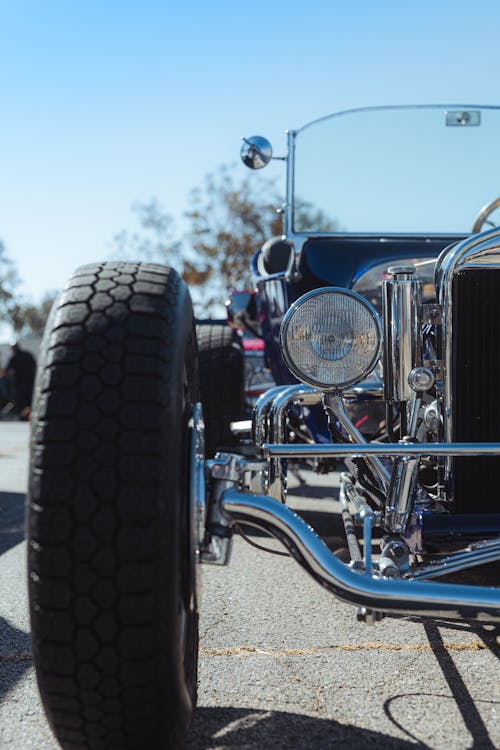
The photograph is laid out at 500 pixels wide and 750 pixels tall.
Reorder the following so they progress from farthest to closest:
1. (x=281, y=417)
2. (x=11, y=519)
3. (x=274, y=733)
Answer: (x=11, y=519) → (x=281, y=417) → (x=274, y=733)

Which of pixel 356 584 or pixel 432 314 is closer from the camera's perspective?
pixel 356 584

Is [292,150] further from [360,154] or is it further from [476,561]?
[476,561]

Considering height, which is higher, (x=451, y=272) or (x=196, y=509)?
(x=451, y=272)

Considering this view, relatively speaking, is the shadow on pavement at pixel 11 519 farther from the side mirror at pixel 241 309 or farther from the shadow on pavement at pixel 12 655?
the side mirror at pixel 241 309

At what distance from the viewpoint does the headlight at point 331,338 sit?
2062 mm

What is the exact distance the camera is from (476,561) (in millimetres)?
1845

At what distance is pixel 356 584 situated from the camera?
160 centimetres

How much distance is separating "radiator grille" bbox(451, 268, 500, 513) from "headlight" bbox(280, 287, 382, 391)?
40 cm

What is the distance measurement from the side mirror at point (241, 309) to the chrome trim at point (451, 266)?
9.02 feet

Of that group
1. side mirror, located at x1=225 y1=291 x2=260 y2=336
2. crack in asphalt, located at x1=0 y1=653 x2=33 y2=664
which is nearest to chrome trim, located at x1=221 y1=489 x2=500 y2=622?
crack in asphalt, located at x1=0 y1=653 x2=33 y2=664

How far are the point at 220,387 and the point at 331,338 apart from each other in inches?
77.5

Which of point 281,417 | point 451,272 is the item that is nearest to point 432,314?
point 451,272

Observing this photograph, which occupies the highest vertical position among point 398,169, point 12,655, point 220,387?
point 398,169

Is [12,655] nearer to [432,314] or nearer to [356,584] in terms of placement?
[356,584]
